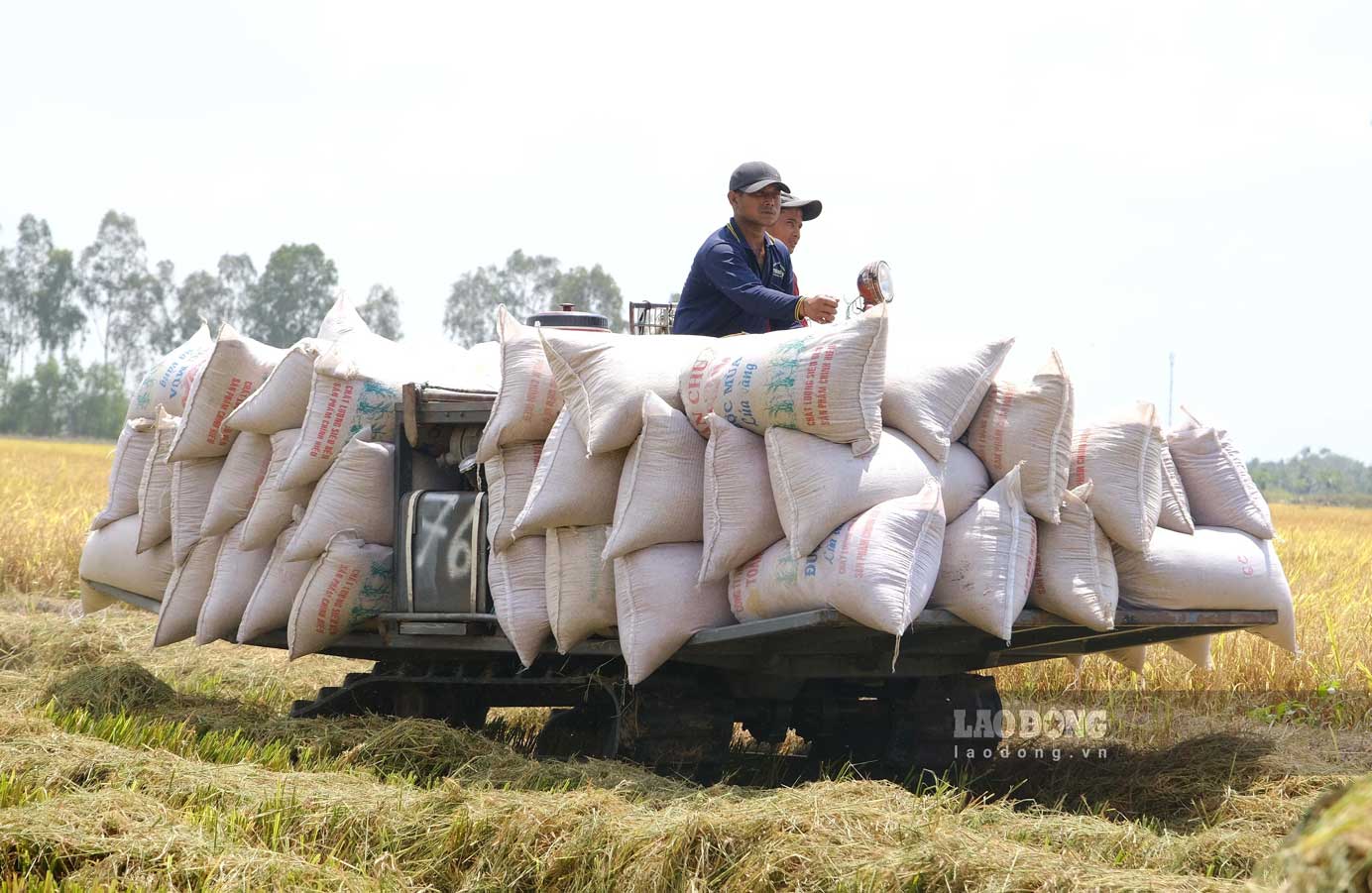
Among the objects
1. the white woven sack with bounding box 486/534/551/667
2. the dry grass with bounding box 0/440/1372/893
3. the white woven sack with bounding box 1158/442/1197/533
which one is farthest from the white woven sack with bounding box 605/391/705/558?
the white woven sack with bounding box 1158/442/1197/533

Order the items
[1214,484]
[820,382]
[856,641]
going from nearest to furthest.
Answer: [820,382] < [856,641] < [1214,484]

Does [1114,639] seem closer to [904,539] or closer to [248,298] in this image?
[904,539]

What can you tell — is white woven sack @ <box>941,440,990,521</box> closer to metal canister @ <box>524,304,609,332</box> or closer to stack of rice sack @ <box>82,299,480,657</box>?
metal canister @ <box>524,304,609,332</box>

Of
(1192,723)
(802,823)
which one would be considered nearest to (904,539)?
(802,823)

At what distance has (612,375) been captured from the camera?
5.49m

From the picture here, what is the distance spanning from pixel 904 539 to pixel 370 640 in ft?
8.92

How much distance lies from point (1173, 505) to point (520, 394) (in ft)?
7.92

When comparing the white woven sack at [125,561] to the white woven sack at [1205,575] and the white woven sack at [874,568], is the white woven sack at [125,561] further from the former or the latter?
the white woven sack at [1205,575]

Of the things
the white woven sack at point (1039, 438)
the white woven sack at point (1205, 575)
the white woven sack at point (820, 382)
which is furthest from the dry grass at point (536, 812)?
the white woven sack at point (820, 382)

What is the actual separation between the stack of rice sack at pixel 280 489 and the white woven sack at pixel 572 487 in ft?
3.56

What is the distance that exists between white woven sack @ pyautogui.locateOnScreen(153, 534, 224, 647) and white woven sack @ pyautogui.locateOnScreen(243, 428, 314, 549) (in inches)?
16.8

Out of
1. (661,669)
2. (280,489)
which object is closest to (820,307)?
(661,669)

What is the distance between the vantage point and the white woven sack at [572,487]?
557 cm

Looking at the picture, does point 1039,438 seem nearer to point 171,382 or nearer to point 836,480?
point 836,480
